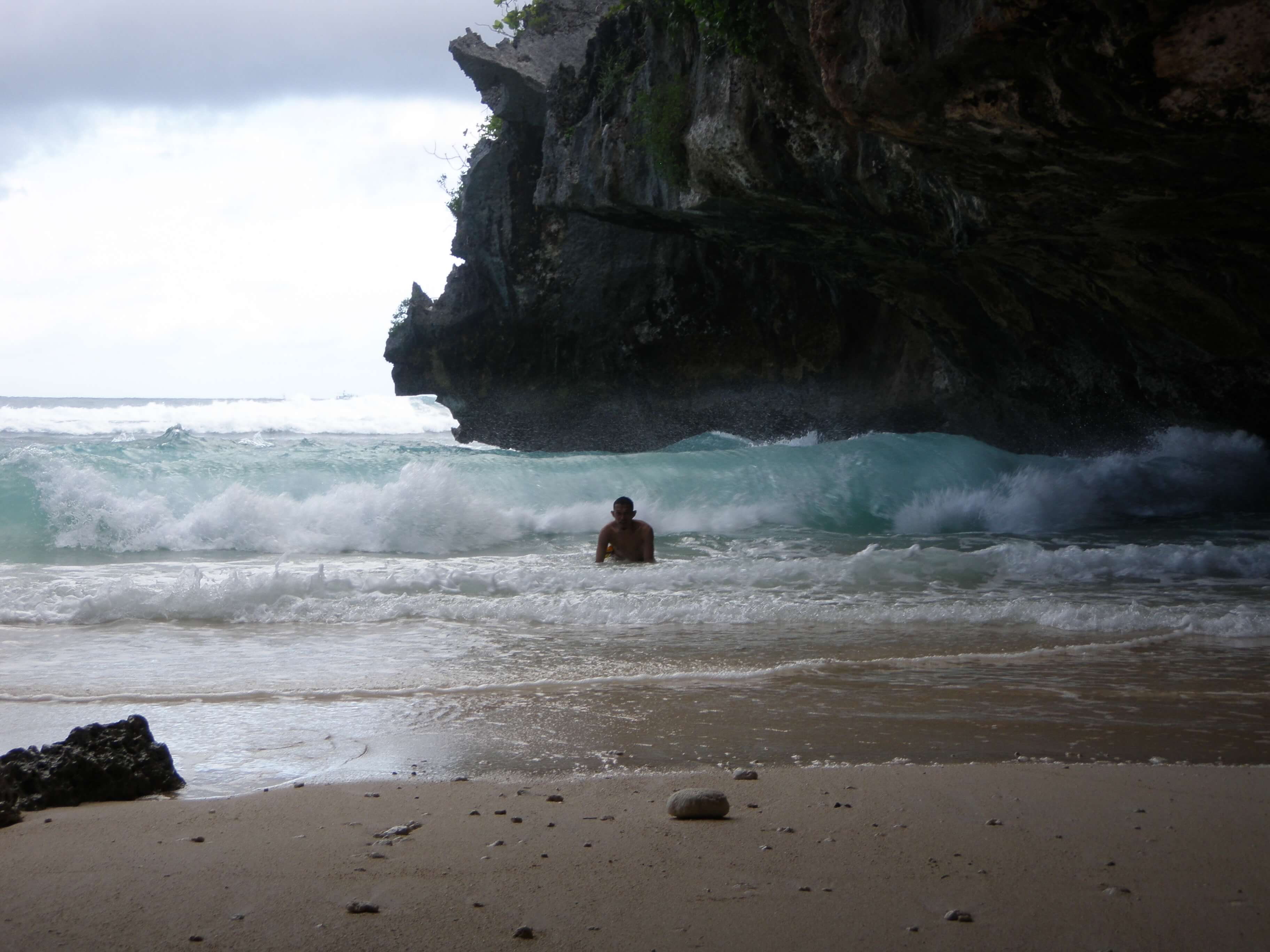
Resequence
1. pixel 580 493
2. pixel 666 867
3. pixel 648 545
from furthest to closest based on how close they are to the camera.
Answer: pixel 580 493, pixel 648 545, pixel 666 867

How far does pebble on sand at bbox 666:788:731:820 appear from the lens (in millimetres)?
2652

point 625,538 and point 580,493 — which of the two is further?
point 580,493

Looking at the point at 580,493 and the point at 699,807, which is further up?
the point at 580,493

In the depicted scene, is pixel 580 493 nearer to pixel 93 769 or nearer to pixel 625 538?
pixel 625 538

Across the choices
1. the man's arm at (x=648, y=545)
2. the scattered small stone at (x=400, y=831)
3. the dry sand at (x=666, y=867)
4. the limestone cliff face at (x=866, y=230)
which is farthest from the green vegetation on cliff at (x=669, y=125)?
the scattered small stone at (x=400, y=831)

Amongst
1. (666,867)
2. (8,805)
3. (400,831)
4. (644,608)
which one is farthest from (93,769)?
(644,608)

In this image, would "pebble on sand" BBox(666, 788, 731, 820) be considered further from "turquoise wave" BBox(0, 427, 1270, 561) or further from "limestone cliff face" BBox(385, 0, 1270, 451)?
"turquoise wave" BBox(0, 427, 1270, 561)

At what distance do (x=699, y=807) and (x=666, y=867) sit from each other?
0.35m

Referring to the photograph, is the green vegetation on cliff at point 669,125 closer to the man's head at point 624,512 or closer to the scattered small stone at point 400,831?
the man's head at point 624,512

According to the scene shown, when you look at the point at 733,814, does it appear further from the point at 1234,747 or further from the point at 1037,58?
the point at 1037,58

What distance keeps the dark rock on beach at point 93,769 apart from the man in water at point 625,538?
5854 mm

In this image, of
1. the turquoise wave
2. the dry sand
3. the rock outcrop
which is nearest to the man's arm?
the turquoise wave

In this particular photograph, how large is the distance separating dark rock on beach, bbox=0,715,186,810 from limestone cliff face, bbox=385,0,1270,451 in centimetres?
529

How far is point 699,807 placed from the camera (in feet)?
8.71
